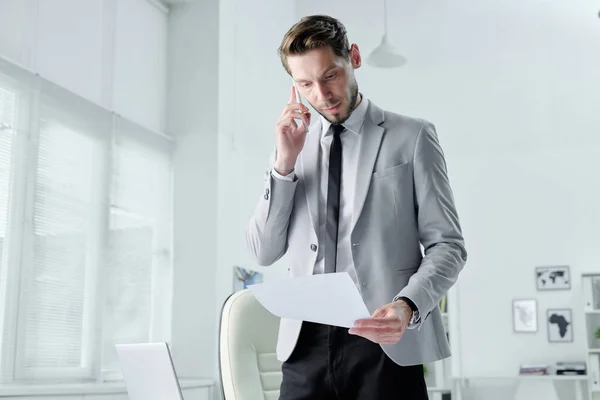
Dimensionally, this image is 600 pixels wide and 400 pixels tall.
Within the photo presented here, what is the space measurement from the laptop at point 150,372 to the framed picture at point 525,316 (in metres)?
5.61

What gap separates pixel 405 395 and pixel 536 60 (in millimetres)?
5960

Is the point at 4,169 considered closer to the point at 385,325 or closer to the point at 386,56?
the point at 385,325

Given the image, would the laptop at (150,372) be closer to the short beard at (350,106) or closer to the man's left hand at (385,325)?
the man's left hand at (385,325)

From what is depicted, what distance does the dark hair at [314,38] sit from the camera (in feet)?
4.91

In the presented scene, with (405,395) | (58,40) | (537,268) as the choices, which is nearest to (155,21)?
(58,40)

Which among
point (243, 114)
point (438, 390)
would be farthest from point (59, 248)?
point (438, 390)

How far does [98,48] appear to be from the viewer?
443 centimetres

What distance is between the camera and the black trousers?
52.8 inches

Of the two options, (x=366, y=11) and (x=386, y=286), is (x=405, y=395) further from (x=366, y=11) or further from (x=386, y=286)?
(x=366, y=11)

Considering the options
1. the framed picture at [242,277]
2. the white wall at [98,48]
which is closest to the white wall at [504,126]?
the white wall at [98,48]

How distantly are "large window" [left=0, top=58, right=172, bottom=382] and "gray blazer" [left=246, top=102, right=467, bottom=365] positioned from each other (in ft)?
7.78

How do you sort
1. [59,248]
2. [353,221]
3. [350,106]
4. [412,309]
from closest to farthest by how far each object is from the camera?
[412,309], [353,221], [350,106], [59,248]

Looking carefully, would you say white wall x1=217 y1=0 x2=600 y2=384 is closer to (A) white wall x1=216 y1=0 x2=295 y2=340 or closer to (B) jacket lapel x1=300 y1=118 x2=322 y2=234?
(A) white wall x1=216 y1=0 x2=295 y2=340

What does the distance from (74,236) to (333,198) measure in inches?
112
